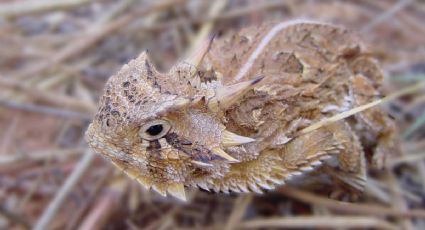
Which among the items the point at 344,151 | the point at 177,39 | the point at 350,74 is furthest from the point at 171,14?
the point at 344,151

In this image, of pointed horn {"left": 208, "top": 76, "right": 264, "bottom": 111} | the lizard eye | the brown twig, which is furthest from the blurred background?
the lizard eye

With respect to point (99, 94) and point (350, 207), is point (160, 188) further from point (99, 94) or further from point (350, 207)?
point (99, 94)

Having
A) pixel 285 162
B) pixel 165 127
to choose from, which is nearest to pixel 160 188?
pixel 165 127

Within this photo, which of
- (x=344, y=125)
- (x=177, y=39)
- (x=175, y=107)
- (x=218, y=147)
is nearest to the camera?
(x=175, y=107)

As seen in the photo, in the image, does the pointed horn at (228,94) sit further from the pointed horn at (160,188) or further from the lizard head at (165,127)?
the pointed horn at (160,188)

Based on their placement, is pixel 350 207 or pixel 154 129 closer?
pixel 154 129

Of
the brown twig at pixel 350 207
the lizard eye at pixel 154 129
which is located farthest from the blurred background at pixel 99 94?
Result: the lizard eye at pixel 154 129

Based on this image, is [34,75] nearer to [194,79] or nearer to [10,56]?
[10,56]
